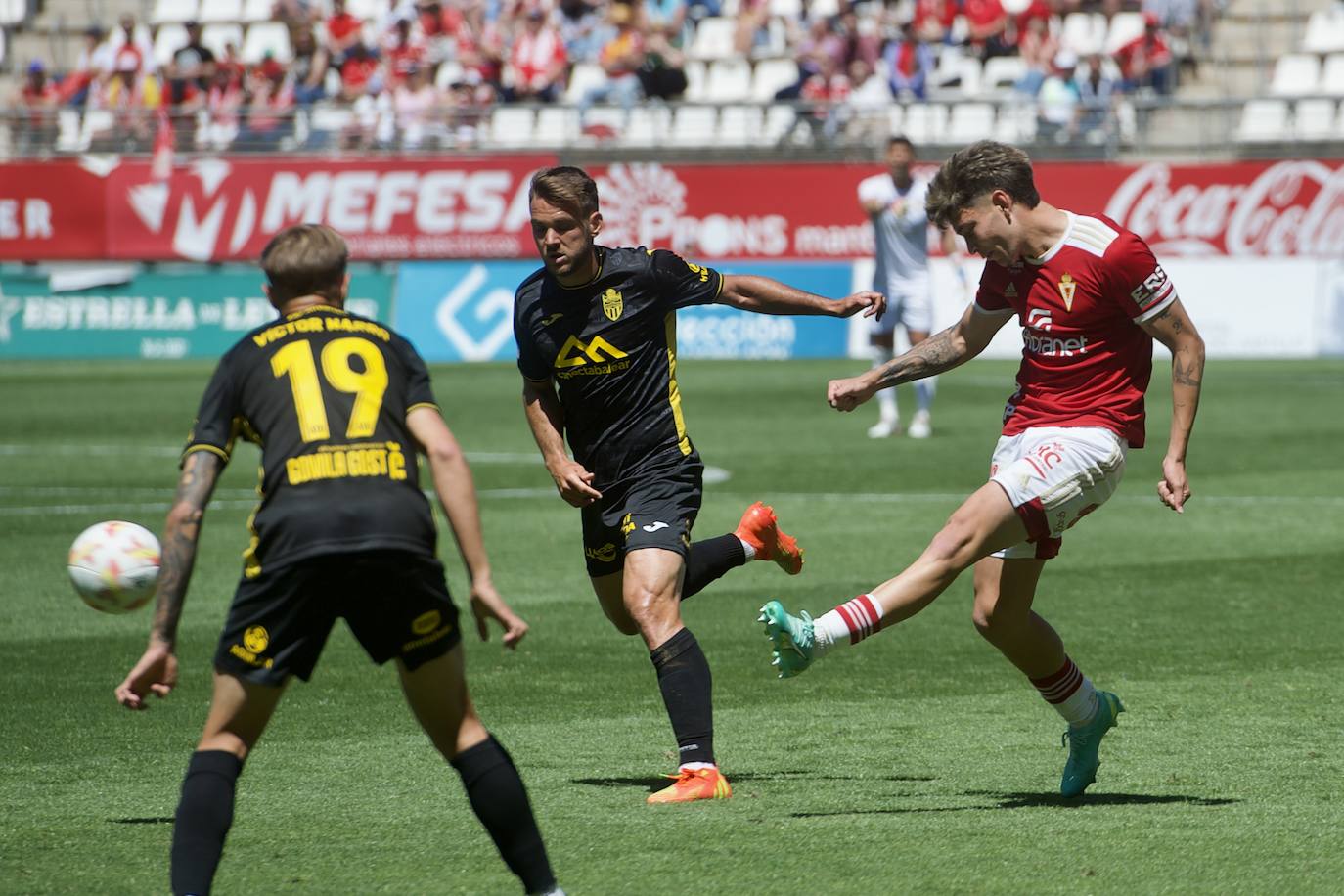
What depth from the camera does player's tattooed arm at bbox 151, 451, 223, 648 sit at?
15.5 feet

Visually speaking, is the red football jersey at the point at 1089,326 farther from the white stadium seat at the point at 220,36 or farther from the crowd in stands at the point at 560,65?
the white stadium seat at the point at 220,36

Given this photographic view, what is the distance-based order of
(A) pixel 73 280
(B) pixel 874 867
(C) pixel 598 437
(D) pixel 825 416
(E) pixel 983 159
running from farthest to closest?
1. (A) pixel 73 280
2. (D) pixel 825 416
3. (C) pixel 598 437
4. (E) pixel 983 159
5. (B) pixel 874 867

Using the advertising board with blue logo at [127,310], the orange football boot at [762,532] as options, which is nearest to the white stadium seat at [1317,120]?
the advertising board with blue logo at [127,310]

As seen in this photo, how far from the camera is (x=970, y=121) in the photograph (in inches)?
1168

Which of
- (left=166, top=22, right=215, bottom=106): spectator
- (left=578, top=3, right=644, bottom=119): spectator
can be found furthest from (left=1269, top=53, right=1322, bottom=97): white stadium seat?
(left=166, top=22, right=215, bottom=106): spectator

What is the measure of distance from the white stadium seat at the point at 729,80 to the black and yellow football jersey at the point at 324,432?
28573 mm

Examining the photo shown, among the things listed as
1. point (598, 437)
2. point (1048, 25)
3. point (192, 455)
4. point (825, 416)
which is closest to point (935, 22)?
point (1048, 25)

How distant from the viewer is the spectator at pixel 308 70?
33281mm

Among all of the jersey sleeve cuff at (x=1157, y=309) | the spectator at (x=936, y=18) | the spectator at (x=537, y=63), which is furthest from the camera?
the spectator at (x=537, y=63)

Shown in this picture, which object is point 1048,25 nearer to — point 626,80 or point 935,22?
point 935,22

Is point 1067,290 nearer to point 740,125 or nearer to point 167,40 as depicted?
point 740,125

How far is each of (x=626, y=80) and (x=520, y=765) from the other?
84.4 feet

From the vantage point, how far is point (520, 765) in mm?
7004

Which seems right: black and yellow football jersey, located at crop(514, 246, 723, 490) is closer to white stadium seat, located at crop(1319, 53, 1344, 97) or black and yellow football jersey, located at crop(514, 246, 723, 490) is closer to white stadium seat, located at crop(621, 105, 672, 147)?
white stadium seat, located at crop(621, 105, 672, 147)
